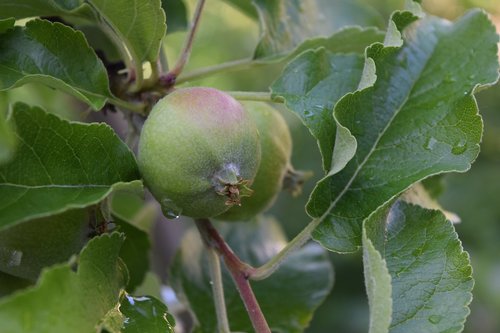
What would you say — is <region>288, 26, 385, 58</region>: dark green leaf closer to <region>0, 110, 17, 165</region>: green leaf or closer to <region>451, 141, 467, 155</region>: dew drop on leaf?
<region>451, 141, 467, 155</region>: dew drop on leaf

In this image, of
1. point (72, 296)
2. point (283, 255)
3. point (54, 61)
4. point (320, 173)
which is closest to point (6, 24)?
point (54, 61)

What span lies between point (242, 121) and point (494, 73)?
428 mm

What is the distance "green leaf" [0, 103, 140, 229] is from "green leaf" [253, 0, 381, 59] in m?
0.48

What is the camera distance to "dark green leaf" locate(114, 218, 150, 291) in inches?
52.9

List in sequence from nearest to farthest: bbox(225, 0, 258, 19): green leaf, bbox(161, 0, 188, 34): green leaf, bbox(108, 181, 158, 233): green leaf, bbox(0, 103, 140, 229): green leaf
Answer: bbox(0, 103, 140, 229): green leaf → bbox(161, 0, 188, 34): green leaf → bbox(225, 0, 258, 19): green leaf → bbox(108, 181, 158, 233): green leaf

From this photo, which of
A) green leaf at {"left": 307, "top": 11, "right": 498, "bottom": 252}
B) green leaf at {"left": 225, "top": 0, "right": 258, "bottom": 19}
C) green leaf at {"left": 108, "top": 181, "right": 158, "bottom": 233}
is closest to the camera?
green leaf at {"left": 307, "top": 11, "right": 498, "bottom": 252}

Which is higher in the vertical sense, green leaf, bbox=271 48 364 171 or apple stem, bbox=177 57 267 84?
green leaf, bbox=271 48 364 171

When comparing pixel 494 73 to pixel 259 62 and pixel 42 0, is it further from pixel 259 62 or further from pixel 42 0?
pixel 42 0

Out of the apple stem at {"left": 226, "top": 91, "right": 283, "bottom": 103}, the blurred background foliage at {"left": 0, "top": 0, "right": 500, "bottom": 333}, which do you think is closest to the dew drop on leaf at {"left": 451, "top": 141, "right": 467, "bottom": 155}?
the apple stem at {"left": 226, "top": 91, "right": 283, "bottom": 103}

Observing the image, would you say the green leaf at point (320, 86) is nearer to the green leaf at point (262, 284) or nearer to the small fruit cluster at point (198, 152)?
the small fruit cluster at point (198, 152)

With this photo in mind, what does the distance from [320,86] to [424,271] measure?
33cm

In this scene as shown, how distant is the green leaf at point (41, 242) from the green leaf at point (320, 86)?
354mm

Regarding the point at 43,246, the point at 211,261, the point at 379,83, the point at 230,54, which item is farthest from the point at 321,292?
the point at 230,54

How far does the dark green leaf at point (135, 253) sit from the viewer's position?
4.41 feet
